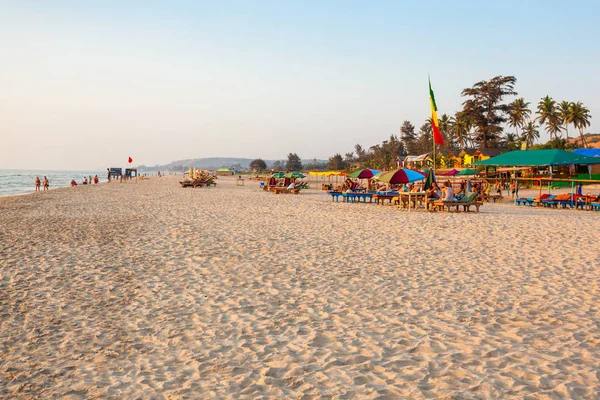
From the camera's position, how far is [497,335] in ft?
14.8

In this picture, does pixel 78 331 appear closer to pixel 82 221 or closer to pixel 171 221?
pixel 171 221

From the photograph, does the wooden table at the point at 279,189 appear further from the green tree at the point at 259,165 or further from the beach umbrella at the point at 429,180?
the green tree at the point at 259,165

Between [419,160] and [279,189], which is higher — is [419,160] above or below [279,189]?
above

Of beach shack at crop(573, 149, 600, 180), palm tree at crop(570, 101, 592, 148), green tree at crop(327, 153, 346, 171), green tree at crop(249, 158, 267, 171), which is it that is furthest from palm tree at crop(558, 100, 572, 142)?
green tree at crop(249, 158, 267, 171)

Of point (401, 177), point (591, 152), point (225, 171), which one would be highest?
point (225, 171)

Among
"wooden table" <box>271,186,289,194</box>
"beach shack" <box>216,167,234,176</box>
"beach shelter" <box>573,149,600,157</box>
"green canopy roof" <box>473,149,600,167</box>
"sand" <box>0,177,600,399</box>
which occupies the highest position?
"beach shack" <box>216,167,234,176</box>

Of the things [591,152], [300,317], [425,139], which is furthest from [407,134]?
[300,317]

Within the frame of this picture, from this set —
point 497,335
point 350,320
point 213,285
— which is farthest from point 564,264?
point 213,285

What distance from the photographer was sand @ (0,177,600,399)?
357cm

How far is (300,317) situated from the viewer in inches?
199

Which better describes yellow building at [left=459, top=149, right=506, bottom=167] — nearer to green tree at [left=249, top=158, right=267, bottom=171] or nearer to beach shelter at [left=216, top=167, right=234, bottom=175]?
beach shelter at [left=216, top=167, right=234, bottom=175]

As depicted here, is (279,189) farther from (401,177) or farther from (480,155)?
(480,155)

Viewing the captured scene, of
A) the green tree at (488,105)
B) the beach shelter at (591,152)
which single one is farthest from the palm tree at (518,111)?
the beach shelter at (591,152)

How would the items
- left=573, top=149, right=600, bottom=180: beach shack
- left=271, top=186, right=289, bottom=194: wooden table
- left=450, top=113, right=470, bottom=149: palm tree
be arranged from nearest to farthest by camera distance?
left=271, top=186, right=289, bottom=194: wooden table → left=573, top=149, right=600, bottom=180: beach shack → left=450, top=113, right=470, bottom=149: palm tree
